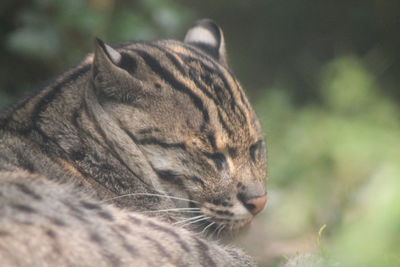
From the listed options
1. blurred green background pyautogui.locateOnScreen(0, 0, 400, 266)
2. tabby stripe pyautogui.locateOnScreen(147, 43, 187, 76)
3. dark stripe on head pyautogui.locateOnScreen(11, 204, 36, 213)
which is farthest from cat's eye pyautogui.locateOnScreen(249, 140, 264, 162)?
dark stripe on head pyautogui.locateOnScreen(11, 204, 36, 213)

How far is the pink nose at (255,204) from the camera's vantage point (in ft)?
17.8

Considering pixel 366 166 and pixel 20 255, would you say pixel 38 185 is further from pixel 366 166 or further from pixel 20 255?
pixel 366 166

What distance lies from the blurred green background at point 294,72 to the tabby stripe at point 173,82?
141 cm

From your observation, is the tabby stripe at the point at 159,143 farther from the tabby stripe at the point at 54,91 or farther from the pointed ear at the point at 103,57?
the tabby stripe at the point at 54,91

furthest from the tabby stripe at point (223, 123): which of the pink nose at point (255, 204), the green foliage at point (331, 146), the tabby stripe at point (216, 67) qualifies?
the green foliage at point (331, 146)

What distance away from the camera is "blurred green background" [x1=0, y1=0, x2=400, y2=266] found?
899 centimetres

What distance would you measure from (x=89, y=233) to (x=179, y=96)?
1503 mm

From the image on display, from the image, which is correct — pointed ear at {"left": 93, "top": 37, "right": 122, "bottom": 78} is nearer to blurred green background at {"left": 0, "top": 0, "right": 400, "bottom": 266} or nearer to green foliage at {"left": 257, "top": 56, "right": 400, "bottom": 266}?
blurred green background at {"left": 0, "top": 0, "right": 400, "bottom": 266}

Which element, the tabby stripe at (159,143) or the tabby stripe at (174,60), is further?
the tabby stripe at (174,60)

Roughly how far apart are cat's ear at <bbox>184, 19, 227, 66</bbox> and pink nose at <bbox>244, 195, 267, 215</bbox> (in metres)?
1.32

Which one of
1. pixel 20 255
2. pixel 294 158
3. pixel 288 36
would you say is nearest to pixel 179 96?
pixel 20 255

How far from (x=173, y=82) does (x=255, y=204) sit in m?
1.07

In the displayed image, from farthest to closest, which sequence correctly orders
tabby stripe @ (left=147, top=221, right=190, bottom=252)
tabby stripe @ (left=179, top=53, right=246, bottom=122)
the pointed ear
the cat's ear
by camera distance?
the cat's ear
tabby stripe @ (left=179, top=53, right=246, bottom=122)
the pointed ear
tabby stripe @ (left=147, top=221, right=190, bottom=252)

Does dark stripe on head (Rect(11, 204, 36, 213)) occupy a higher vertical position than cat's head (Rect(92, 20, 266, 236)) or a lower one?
lower
